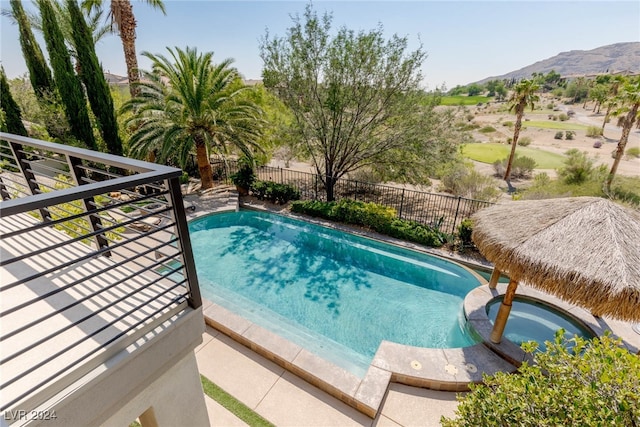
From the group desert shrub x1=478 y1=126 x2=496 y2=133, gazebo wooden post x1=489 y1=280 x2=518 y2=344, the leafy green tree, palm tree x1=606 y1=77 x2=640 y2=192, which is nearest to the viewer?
gazebo wooden post x1=489 y1=280 x2=518 y2=344

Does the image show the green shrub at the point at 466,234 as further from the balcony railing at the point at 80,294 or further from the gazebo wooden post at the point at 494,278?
the balcony railing at the point at 80,294

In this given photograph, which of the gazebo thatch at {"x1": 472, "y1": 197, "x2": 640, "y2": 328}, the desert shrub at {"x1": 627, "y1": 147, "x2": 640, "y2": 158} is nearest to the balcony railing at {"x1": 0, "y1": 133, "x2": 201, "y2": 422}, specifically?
the gazebo thatch at {"x1": 472, "y1": 197, "x2": 640, "y2": 328}

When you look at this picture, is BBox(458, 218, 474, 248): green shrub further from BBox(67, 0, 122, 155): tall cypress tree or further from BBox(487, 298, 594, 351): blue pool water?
BBox(67, 0, 122, 155): tall cypress tree

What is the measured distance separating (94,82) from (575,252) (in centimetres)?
1820

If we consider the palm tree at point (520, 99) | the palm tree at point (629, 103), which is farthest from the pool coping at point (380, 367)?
the palm tree at point (520, 99)

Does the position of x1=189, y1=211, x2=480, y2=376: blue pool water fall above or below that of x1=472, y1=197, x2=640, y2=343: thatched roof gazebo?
below

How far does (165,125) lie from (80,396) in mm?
11693

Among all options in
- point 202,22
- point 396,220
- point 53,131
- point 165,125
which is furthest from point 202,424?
point 53,131

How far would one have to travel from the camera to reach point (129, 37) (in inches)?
539

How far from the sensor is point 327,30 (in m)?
10.5

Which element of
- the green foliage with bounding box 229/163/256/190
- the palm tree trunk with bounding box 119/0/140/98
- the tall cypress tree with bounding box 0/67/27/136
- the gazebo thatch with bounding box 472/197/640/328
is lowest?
the green foliage with bounding box 229/163/256/190

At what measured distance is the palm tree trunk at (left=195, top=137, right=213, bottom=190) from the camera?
12838mm

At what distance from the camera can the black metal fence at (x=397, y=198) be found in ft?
38.1

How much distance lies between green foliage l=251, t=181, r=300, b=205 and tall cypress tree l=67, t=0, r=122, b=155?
754 centimetres
